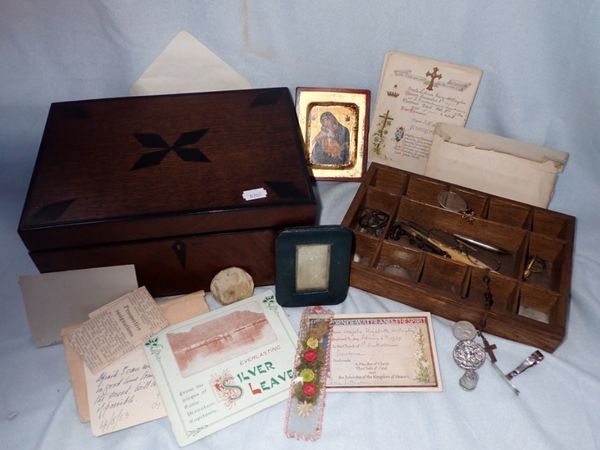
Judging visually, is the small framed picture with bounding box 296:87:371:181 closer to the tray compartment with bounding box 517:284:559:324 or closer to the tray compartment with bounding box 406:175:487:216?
the tray compartment with bounding box 406:175:487:216

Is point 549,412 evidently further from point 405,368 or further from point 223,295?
point 223,295

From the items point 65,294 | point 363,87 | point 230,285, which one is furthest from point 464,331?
point 65,294

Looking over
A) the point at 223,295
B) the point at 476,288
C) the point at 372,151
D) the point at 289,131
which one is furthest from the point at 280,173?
the point at 476,288

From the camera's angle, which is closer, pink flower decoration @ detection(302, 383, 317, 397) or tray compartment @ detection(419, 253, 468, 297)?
pink flower decoration @ detection(302, 383, 317, 397)

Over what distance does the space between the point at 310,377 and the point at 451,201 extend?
557mm

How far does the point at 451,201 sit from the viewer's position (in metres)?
1.25

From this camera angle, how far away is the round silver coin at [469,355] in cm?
102

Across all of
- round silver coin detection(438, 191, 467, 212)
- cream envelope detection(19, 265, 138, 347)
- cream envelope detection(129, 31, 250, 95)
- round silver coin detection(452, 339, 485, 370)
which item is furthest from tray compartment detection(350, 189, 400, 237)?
cream envelope detection(19, 265, 138, 347)

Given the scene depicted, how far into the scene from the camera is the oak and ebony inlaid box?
1.01m

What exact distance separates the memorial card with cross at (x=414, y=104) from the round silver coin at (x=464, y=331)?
0.45 meters

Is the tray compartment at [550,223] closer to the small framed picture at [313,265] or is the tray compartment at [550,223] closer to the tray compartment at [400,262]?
the tray compartment at [400,262]

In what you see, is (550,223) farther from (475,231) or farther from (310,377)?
(310,377)

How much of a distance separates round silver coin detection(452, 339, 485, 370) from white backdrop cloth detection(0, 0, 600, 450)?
0.04m

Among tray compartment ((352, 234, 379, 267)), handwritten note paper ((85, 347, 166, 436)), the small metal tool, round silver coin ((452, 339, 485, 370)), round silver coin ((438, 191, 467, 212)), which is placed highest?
round silver coin ((438, 191, 467, 212))
